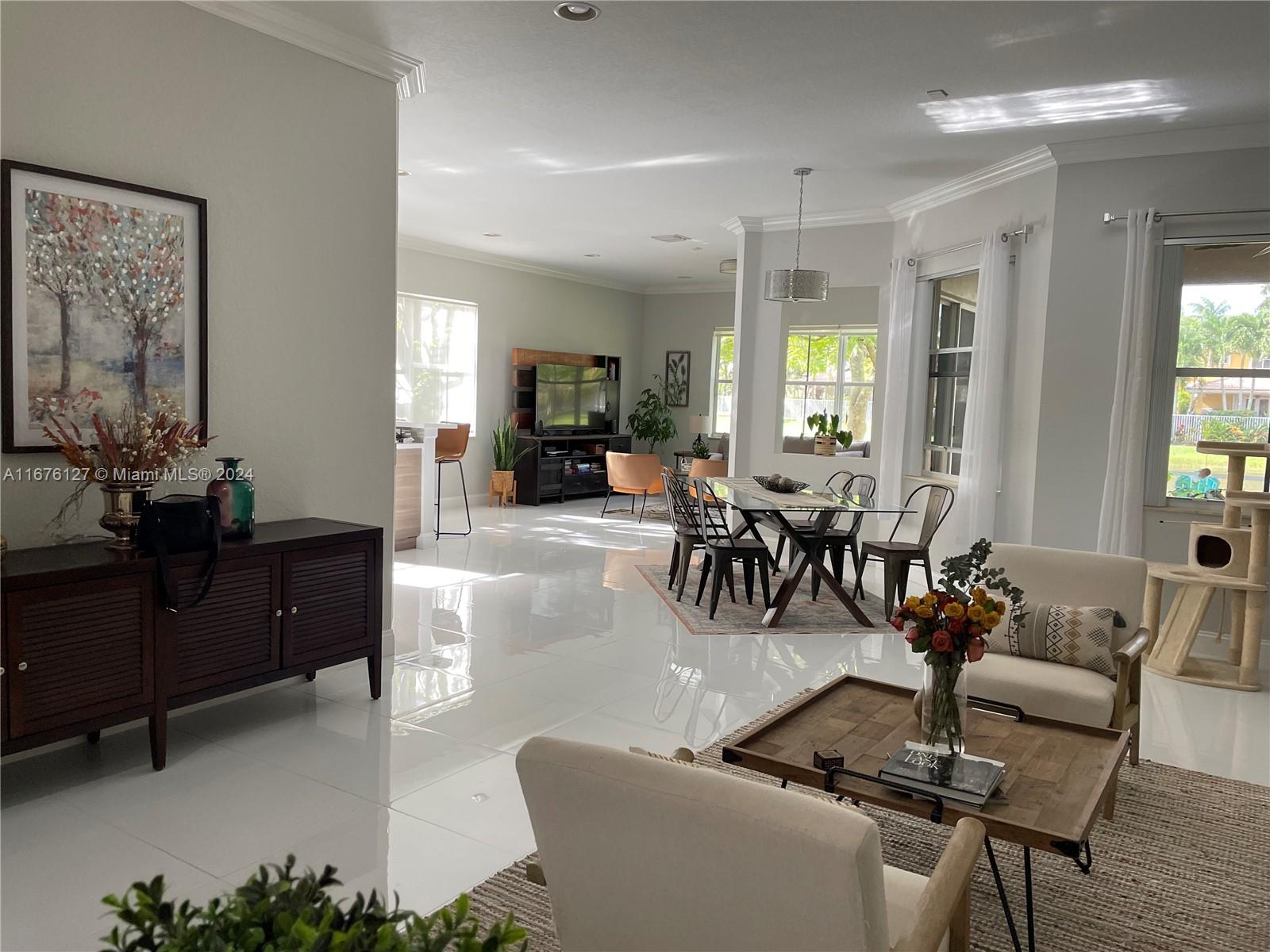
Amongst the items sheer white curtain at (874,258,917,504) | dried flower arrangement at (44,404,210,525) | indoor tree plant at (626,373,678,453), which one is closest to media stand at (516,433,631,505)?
indoor tree plant at (626,373,678,453)

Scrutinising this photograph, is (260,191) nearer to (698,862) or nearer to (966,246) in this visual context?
(698,862)

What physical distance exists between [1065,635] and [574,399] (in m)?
8.82

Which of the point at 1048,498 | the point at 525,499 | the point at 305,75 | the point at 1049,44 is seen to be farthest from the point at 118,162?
the point at 525,499

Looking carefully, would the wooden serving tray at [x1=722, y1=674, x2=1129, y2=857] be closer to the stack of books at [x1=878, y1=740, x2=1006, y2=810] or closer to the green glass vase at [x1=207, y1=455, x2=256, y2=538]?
the stack of books at [x1=878, y1=740, x2=1006, y2=810]

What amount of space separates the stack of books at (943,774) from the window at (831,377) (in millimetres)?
5673

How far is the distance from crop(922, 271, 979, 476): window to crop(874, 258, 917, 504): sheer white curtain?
0.17 m

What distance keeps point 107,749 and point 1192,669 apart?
5.02m

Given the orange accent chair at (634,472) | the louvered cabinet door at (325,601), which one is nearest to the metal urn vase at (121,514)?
the louvered cabinet door at (325,601)

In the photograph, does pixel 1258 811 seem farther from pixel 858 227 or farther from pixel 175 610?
pixel 858 227

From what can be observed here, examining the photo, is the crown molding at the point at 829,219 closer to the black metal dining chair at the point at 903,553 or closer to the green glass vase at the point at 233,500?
the black metal dining chair at the point at 903,553

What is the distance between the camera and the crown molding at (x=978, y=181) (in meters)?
5.65

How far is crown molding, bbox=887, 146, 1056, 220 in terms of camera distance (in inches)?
222

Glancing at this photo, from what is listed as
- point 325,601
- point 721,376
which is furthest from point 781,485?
point 721,376

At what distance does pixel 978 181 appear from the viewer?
6301mm
